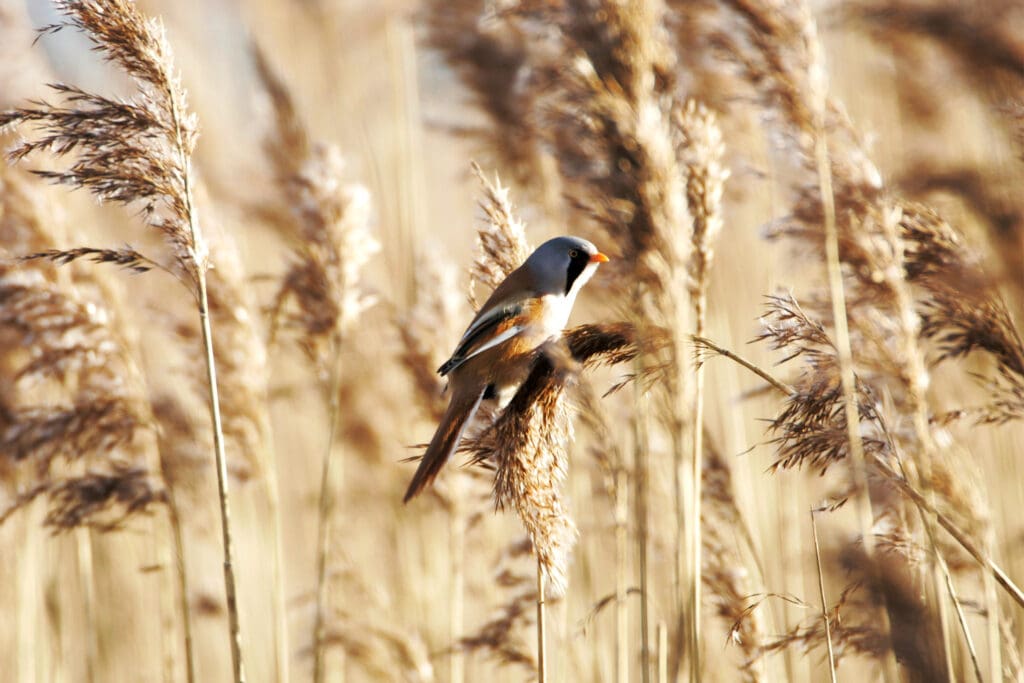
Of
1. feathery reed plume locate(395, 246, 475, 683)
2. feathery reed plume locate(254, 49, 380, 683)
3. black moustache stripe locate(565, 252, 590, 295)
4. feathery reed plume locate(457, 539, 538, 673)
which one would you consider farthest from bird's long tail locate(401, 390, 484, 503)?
feathery reed plume locate(395, 246, 475, 683)

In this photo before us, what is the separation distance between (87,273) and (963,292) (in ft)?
7.83

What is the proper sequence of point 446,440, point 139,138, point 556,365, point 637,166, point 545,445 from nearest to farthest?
point 637,166 < point 556,365 < point 545,445 < point 139,138 < point 446,440

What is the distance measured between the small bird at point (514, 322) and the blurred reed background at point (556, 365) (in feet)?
0.37

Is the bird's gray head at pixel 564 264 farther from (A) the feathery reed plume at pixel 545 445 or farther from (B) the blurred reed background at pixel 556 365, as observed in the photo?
(A) the feathery reed plume at pixel 545 445

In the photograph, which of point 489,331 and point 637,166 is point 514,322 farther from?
point 637,166

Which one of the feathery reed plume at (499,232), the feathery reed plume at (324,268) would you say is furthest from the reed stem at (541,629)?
the feathery reed plume at (324,268)

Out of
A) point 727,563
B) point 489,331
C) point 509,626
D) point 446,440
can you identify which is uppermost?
point 489,331

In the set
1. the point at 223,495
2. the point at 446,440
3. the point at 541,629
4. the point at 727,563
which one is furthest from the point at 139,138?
the point at 727,563

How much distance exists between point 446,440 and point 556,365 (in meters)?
0.43

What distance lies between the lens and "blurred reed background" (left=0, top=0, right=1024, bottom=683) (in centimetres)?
170

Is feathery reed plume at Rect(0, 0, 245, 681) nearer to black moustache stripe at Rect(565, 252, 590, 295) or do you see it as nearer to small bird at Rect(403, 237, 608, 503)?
small bird at Rect(403, 237, 608, 503)

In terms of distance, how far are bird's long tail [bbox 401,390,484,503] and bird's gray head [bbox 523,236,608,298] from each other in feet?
1.19

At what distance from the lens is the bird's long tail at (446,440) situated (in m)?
1.90

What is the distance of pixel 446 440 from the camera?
205cm
